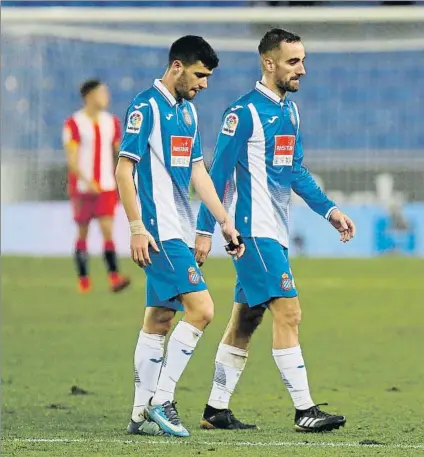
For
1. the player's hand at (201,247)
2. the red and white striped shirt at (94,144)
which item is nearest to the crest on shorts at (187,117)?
the player's hand at (201,247)

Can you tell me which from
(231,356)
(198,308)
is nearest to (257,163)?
(198,308)

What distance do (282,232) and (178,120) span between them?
75cm

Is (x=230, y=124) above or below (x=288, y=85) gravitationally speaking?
below

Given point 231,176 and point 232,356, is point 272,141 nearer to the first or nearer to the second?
point 231,176

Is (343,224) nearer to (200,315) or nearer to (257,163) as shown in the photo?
(257,163)

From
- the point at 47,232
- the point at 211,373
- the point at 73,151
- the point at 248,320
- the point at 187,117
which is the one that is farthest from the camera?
the point at 47,232

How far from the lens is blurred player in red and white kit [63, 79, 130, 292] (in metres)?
14.4

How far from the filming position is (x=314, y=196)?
655cm

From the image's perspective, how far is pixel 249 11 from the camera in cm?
1270

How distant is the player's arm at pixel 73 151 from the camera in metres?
14.7

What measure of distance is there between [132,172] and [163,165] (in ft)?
0.57

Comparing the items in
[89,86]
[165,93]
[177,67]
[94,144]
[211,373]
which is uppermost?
[89,86]

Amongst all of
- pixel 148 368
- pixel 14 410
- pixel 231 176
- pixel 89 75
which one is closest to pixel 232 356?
pixel 148 368

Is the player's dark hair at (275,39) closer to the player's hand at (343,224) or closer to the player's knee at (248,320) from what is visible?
the player's hand at (343,224)
